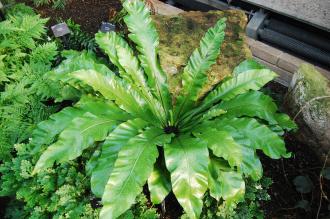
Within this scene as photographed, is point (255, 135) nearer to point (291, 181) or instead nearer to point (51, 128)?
point (291, 181)

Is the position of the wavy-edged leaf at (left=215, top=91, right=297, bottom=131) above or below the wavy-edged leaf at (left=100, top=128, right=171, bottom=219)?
above

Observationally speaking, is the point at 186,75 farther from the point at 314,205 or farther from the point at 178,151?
the point at 314,205

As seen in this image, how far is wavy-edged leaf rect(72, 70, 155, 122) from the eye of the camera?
239 centimetres

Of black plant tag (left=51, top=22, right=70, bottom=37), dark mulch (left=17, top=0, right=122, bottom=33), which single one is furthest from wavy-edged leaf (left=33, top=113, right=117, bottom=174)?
dark mulch (left=17, top=0, right=122, bottom=33)

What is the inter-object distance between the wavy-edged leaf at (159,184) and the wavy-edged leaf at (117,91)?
51 centimetres

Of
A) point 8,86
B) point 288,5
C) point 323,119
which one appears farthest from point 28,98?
point 288,5

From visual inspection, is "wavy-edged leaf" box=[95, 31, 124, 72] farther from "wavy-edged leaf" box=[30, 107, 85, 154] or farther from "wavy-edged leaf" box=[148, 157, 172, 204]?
"wavy-edged leaf" box=[148, 157, 172, 204]

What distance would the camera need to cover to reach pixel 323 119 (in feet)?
9.73

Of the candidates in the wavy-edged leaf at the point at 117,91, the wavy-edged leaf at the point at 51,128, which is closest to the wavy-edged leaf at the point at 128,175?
the wavy-edged leaf at the point at 117,91

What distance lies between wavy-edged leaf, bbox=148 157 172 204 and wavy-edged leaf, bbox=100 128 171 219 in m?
0.20

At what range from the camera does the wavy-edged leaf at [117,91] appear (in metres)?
2.39

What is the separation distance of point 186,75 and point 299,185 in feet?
4.99

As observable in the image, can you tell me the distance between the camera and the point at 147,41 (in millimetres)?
2812

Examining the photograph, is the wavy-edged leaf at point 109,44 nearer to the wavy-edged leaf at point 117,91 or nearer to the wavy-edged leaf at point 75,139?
the wavy-edged leaf at point 117,91
